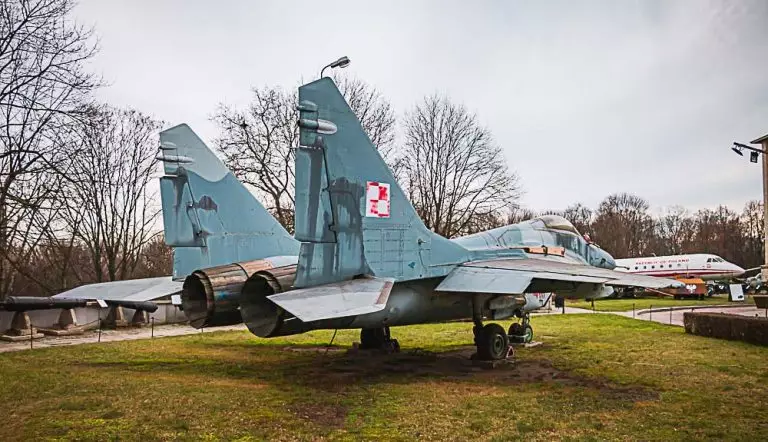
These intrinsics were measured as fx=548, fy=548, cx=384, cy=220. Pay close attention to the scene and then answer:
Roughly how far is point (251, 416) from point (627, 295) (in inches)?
1532

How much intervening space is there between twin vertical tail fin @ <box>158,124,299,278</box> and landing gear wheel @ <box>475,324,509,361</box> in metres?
4.64

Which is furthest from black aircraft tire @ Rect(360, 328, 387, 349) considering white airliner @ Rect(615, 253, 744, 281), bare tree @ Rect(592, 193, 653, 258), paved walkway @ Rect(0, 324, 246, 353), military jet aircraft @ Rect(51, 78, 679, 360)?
bare tree @ Rect(592, 193, 653, 258)

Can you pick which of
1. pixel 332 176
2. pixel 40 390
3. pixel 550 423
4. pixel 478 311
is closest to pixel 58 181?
pixel 40 390

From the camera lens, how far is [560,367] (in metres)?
10.3

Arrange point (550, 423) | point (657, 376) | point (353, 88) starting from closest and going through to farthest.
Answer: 1. point (550, 423)
2. point (657, 376)
3. point (353, 88)

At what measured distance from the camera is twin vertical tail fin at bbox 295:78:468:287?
7949 millimetres

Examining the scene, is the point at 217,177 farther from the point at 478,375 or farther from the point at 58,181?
the point at 478,375

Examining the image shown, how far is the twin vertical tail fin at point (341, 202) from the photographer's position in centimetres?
795

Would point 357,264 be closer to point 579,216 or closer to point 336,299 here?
point 336,299

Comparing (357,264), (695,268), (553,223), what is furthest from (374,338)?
(695,268)

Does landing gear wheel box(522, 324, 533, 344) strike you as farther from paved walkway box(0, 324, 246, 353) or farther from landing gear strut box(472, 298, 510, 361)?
paved walkway box(0, 324, 246, 353)

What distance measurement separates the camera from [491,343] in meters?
10.5

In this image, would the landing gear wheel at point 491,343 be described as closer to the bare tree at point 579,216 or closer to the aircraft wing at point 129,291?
the aircraft wing at point 129,291

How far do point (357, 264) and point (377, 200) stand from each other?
3.50 feet
